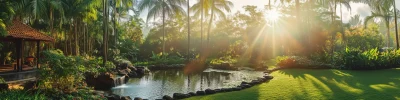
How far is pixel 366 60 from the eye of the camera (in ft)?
53.0

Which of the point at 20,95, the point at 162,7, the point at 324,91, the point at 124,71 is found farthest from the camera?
the point at 162,7

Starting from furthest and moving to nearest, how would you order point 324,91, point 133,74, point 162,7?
point 162,7 < point 133,74 < point 324,91

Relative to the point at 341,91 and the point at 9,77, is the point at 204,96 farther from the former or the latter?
the point at 9,77

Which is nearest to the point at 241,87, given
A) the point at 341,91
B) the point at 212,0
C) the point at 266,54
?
the point at 341,91

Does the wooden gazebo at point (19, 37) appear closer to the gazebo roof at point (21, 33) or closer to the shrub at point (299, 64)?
the gazebo roof at point (21, 33)

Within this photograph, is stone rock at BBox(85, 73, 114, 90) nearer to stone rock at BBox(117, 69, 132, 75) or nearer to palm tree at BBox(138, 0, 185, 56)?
stone rock at BBox(117, 69, 132, 75)

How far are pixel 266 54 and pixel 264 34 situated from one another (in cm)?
229

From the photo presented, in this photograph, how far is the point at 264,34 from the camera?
28797 millimetres

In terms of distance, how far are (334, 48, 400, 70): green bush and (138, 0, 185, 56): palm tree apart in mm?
20986

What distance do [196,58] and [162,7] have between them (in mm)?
8154

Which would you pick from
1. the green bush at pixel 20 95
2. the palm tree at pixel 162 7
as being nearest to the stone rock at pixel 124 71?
the green bush at pixel 20 95

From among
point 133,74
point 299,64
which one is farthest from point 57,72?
point 299,64

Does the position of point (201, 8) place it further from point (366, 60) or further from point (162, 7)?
point (366, 60)

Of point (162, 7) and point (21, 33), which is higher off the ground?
point (162, 7)
